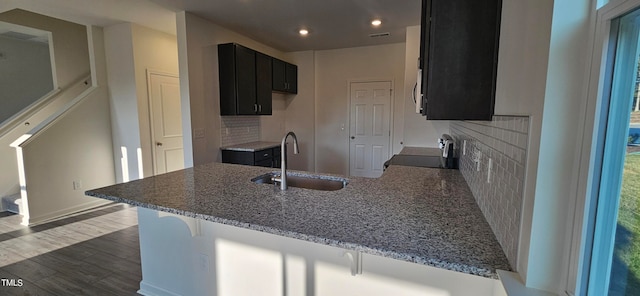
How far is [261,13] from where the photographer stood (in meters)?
3.29

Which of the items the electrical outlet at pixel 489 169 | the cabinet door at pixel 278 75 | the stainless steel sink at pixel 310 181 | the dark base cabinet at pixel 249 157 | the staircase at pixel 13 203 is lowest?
the staircase at pixel 13 203

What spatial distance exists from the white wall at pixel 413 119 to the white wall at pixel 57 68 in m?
5.22

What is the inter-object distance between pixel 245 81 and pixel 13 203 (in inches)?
137

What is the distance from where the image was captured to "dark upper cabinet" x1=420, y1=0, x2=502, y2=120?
44.4 inches

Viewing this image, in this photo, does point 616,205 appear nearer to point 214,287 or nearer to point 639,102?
point 639,102

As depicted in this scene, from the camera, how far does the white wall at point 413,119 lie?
3779mm

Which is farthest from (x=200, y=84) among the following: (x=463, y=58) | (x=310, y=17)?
(x=463, y=58)

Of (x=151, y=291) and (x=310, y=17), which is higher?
(x=310, y=17)

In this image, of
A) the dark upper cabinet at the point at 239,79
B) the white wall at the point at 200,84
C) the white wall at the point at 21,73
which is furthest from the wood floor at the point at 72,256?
the white wall at the point at 21,73

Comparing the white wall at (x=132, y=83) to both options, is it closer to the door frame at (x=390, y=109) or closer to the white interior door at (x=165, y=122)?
the white interior door at (x=165, y=122)

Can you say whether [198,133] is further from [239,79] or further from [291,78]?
[291,78]

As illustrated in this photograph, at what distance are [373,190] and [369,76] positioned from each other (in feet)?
11.8

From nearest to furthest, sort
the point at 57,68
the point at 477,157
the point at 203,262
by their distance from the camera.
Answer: the point at 477,157
the point at 203,262
the point at 57,68

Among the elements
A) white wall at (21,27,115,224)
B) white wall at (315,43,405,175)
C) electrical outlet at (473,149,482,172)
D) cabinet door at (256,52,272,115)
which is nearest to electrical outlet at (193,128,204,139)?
cabinet door at (256,52,272,115)
